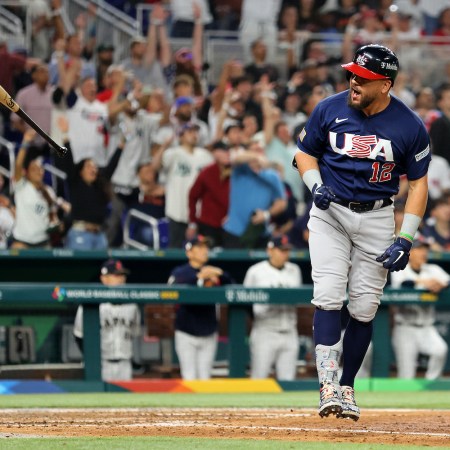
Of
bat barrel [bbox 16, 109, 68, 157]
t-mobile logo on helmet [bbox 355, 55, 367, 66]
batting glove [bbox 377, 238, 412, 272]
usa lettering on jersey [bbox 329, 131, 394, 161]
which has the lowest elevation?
batting glove [bbox 377, 238, 412, 272]

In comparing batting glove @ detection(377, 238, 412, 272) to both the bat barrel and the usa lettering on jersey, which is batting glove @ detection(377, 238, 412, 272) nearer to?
the usa lettering on jersey

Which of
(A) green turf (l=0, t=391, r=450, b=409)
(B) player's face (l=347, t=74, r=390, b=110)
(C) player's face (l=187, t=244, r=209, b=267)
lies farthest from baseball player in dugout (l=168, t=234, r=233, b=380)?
(B) player's face (l=347, t=74, r=390, b=110)

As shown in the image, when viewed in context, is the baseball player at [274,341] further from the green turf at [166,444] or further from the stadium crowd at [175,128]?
the green turf at [166,444]

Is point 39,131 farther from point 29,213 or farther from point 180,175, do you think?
point 180,175

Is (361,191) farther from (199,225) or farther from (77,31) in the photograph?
(77,31)

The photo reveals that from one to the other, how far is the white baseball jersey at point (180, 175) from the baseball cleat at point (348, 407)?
22.2ft

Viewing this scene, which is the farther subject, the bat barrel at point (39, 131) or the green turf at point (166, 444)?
the bat barrel at point (39, 131)

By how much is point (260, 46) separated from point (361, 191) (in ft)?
33.4

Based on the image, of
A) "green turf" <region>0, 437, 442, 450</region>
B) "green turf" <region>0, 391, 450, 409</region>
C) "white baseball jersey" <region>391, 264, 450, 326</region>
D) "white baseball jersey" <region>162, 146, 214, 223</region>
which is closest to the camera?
"green turf" <region>0, 437, 442, 450</region>

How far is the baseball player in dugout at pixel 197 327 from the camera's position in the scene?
10.5 m

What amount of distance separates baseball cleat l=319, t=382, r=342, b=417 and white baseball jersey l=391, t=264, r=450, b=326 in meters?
5.16

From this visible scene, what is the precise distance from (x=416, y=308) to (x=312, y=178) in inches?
206

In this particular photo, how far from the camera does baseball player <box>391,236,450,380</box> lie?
10.9m

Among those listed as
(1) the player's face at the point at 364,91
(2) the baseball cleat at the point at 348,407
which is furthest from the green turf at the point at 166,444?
(1) the player's face at the point at 364,91
